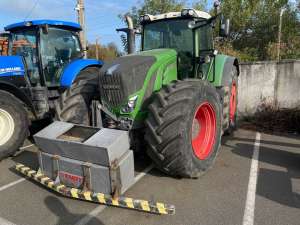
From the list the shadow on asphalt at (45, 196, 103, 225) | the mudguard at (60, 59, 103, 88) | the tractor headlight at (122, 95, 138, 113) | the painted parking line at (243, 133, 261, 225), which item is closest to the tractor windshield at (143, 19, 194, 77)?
the tractor headlight at (122, 95, 138, 113)

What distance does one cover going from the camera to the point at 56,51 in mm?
6285

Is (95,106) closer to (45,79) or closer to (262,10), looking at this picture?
(45,79)

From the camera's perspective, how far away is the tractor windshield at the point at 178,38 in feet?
15.8

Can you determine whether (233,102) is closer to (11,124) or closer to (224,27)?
(224,27)

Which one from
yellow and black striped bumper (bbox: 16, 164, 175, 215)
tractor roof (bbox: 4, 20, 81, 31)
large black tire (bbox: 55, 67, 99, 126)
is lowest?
yellow and black striped bumper (bbox: 16, 164, 175, 215)

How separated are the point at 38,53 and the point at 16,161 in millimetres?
2261

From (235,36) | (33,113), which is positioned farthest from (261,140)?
(235,36)

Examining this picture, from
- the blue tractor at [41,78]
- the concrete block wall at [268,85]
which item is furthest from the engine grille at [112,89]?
the concrete block wall at [268,85]

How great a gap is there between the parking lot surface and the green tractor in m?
0.29

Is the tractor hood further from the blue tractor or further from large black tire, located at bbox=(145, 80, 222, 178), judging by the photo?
the blue tractor

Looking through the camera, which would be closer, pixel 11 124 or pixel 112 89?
pixel 112 89

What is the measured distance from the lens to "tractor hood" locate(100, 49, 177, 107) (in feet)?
12.6

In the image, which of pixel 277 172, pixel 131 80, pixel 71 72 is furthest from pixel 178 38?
pixel 277 172

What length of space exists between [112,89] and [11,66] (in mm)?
2557
